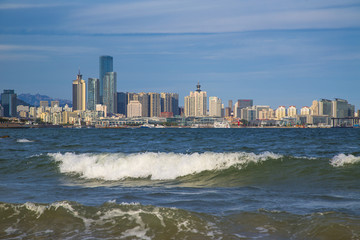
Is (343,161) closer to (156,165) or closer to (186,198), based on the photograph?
(156,165)

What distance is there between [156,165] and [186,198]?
7459 millimetres

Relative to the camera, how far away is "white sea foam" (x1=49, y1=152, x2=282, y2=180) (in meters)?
19.4

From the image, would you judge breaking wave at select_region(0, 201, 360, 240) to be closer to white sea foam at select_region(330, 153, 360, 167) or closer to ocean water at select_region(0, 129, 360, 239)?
ocean water at select_region(0, 129, 360, 239)

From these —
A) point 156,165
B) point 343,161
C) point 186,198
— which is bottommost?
point 186,198

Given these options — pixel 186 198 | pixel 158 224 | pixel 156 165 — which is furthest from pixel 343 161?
pixel 158 224

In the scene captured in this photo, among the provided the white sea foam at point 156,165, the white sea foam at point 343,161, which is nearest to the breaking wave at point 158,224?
the white sea foam at point 156,165

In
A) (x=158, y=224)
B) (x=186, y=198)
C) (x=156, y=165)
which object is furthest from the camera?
(x=156, y=165)

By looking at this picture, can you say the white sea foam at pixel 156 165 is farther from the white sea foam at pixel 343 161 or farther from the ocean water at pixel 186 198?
the white sea foam at pixel 343 161

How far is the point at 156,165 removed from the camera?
20.2 m

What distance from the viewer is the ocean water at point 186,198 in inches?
383

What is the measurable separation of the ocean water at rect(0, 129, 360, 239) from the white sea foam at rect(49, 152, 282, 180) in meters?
0.05

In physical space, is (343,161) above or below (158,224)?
above

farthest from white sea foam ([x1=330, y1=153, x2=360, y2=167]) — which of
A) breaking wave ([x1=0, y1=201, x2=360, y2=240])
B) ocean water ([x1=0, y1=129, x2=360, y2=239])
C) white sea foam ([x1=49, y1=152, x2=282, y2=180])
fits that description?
breaking wave ([x1=0, y1=201, x2=360, y2=240])

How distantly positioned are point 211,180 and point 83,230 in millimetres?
8148
